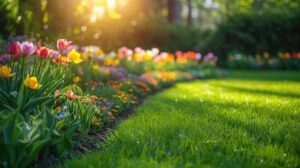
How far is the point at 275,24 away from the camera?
17.7 meters

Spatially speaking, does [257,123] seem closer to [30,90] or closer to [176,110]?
[176,110]

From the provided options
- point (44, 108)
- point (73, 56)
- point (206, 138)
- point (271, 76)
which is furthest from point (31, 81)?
point (271, 76)

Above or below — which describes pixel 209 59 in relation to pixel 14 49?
below

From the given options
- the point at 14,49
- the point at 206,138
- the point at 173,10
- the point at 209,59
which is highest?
the point at 173,10

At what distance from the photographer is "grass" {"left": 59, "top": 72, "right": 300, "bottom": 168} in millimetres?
2887

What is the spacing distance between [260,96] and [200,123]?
2771mm

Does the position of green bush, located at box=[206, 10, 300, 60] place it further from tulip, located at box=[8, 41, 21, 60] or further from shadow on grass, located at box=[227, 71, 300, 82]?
tulip, located at box=[8, 41, 21, 60]

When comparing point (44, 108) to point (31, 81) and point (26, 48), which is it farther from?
point (26, 48)

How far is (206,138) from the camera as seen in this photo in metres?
3.47

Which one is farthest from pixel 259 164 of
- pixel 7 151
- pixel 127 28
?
pixel 127 28

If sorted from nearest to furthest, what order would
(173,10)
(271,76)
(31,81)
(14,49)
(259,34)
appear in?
(31,81)
(14,49)
(271,76)
(259,34)
(173,10)

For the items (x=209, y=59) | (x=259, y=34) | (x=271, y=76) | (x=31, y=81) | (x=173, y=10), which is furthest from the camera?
(x=173, y=10)

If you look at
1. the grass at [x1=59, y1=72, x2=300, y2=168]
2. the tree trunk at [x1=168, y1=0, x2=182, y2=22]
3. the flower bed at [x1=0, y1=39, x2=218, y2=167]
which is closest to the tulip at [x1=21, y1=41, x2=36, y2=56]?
the flower bed at [x1=0, y1=39, x2=218, y2=167]

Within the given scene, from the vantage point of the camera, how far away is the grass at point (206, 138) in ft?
9.47
